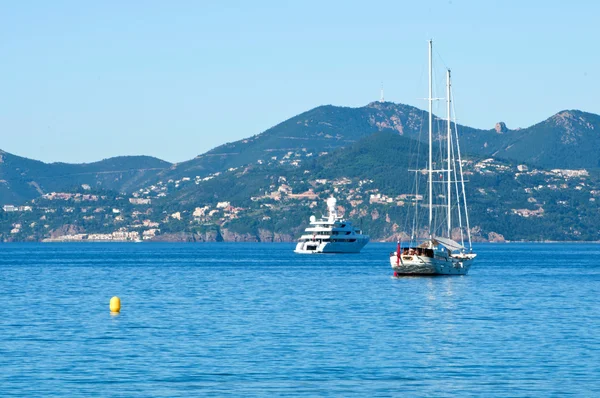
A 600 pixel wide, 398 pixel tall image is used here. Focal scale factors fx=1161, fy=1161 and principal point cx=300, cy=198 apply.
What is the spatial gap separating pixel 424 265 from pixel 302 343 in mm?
64489

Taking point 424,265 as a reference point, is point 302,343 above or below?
below

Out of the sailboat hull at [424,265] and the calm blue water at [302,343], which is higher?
the sailboat hull at [424,265]

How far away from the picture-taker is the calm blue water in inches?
1642

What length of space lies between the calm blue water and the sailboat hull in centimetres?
2045

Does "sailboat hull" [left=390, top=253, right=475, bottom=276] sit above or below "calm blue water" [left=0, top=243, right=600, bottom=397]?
above

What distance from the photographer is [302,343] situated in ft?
176

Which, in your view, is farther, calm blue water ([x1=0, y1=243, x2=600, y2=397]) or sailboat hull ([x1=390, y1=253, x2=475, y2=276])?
sailboat hull ([x1=390, y1=253, x2=475, y2=276])

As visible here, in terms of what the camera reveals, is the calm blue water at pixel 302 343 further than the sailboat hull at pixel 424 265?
No

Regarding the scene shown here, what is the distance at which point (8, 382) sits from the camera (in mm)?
42125

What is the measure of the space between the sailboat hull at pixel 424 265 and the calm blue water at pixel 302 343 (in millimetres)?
20448

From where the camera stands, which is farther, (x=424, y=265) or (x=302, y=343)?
(x=424, y=265)

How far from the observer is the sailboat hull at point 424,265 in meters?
117

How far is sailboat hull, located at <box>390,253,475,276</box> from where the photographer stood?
11694 cm

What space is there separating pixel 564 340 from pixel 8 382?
26195 millimetres
